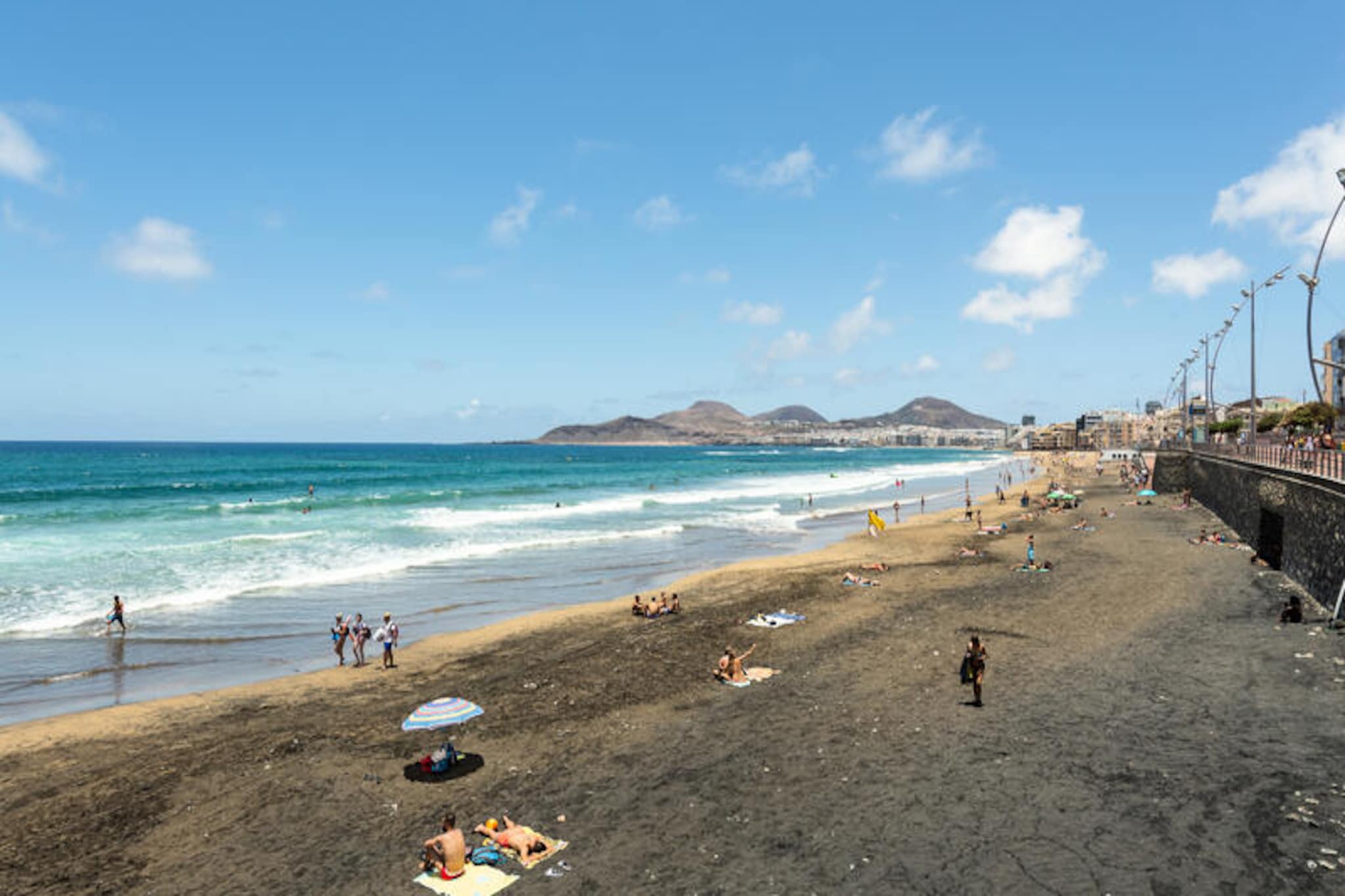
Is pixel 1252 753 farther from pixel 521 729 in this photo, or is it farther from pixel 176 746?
pixel 176 746

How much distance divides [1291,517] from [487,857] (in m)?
28.2

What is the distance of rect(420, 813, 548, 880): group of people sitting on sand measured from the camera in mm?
9148

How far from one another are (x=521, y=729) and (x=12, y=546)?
40.3 meters

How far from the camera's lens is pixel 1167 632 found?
763 inches

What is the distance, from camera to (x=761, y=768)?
39.4 feet

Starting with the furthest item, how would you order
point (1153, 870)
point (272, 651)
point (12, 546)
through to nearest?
1. point (12, 546)
2. point (272, 651)
3. point (1153, 870)

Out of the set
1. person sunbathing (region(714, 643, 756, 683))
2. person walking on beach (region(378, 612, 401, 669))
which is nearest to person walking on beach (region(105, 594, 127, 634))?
person walking on beach (region(378, 612, 401, 669))

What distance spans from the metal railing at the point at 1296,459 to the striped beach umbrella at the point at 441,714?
2384 centimetres

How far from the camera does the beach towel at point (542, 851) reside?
961 centimetres

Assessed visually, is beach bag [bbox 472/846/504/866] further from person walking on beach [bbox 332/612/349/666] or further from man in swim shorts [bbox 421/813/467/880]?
person walking on beach [bbox 332/612/349/666]

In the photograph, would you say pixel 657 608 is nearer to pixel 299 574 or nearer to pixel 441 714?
pixel 441 714

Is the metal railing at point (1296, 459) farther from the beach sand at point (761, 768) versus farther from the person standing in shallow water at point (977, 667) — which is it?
the person standing in shallow water at point (977, 667)

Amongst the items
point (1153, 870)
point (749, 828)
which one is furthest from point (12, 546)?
point (1153, 870)

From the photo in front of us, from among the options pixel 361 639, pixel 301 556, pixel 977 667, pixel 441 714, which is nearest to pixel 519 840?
pixel 441 714
